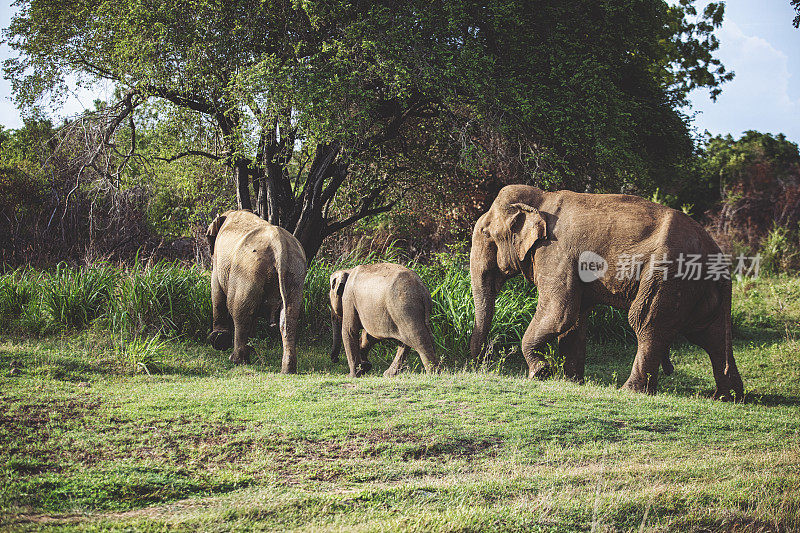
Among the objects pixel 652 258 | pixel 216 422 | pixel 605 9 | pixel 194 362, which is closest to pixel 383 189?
pixel 605 9

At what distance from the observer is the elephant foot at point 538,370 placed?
8.23m

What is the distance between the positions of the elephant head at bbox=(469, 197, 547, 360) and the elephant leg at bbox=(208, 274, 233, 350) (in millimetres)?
3497

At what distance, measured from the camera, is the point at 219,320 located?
9.78 meters

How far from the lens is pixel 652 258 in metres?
7.64

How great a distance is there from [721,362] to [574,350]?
66.9 inches

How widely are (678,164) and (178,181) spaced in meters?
10.9

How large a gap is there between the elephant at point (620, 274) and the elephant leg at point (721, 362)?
0.04 ft

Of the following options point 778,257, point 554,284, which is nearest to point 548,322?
point 554,284

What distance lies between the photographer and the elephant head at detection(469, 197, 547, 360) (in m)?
8.45

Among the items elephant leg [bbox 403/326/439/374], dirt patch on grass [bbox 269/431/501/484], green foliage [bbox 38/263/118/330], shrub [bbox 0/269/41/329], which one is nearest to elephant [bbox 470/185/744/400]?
elephant leg [bbox 403/326/439/374]

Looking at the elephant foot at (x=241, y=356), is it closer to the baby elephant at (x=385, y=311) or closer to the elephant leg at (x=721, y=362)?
the baby elephant at (x=385, y=311)

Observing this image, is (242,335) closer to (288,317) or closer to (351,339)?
(288,317)

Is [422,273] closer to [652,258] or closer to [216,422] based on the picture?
[652,258]

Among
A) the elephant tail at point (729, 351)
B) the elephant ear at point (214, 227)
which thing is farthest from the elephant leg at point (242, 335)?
the elephant tail at point (729, 351)
